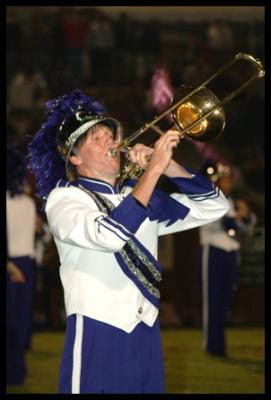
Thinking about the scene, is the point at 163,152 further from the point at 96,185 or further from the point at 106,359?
the point at 106,359

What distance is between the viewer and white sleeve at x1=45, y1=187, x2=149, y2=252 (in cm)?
496

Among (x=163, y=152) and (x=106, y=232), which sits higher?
(x=163, y=152)

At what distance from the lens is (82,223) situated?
5.05 m

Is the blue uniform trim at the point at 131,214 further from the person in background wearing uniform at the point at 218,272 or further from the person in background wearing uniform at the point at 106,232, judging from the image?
the person in background wearing uniform at the point at 218,272

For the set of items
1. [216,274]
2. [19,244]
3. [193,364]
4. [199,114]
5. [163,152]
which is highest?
[199,114]

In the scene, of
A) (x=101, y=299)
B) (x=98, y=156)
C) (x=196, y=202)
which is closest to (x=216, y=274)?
(x=196, y=202)

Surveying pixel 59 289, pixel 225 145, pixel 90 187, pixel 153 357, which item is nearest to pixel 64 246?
pixel 90 187

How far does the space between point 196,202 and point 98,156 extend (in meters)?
0.55

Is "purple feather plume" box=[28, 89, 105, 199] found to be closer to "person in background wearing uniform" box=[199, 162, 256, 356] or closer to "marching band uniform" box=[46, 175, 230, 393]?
"marching band uniform" box=[46, 175, 230, 393]

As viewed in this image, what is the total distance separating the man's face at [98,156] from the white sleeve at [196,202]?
1.13 feet

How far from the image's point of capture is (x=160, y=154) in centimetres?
504

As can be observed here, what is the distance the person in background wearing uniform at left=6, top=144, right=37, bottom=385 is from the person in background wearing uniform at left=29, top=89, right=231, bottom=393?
16.4ft

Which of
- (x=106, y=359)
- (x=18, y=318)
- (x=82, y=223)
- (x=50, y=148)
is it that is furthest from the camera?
(x=18, y=318)

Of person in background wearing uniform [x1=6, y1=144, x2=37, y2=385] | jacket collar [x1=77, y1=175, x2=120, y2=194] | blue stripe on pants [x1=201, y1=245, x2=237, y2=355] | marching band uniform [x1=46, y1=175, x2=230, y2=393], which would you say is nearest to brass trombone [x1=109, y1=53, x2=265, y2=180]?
jacket collar [x1=77, y1=175, x2=120, y2=194]
